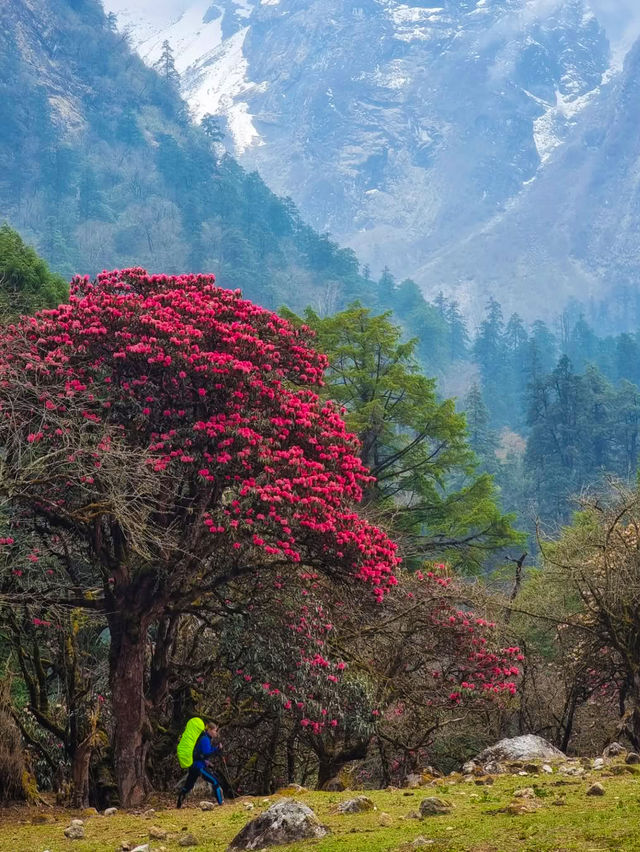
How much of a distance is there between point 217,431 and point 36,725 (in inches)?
258

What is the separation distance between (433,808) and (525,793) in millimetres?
1034

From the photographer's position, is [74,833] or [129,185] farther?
[129,185]

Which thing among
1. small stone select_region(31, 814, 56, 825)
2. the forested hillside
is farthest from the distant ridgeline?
small stone select_region(31, 814, 56, 825)

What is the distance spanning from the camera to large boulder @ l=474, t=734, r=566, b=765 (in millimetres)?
13156

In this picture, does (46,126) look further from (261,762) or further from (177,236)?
(261,762)

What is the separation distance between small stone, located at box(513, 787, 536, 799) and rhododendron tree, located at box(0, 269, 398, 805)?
3.99 meters

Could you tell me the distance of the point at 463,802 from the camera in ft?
28.0

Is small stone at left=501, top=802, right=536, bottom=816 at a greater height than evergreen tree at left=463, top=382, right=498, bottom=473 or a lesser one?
lesser

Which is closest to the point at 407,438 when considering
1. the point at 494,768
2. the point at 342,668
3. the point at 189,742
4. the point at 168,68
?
the point at 342,668

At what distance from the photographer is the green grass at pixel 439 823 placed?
21.0 ft

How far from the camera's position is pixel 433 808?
788cm

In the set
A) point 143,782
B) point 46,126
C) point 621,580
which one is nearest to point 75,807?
point 143,782

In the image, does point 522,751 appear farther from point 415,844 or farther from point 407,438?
point 407,438

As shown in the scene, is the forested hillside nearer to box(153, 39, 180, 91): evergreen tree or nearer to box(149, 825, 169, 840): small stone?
box(153, 39, 180, 91): evergreen tree
